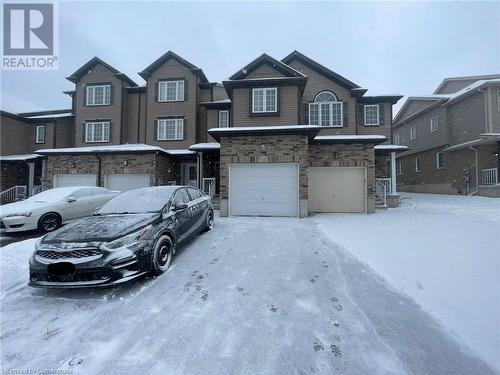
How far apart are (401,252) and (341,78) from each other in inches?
495

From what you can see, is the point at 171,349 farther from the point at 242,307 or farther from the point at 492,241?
the point at 492,241

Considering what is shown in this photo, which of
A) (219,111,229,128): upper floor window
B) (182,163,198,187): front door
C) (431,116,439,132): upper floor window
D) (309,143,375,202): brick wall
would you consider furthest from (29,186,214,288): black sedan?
(431,116,439,132): upper floor window

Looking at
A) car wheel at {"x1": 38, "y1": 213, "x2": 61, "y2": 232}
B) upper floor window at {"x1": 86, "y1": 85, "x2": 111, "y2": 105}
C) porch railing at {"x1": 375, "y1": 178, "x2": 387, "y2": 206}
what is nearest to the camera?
car wheel at {"x1": 38, "y1": 213, "x2": 61, "y2": 232}

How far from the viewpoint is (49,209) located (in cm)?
784

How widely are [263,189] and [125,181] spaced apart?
8119mm

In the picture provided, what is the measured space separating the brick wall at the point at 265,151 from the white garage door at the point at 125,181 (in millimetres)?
5422

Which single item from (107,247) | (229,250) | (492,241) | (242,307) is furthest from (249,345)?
(492,241)

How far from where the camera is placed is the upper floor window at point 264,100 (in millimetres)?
12461

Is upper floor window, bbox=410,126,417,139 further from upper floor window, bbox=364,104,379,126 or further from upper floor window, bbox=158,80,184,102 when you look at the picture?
upper floor window, bbox=158,80,184,102

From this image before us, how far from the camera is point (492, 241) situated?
581 cm

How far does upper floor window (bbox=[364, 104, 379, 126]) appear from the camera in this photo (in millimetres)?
15594

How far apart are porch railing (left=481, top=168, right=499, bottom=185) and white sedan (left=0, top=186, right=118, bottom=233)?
70.3 feet

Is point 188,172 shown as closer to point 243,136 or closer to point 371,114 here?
point 243,136

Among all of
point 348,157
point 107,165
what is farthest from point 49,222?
point 348,157
